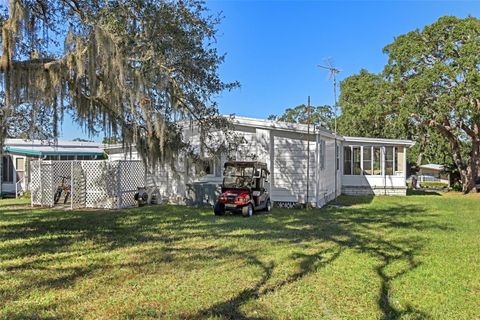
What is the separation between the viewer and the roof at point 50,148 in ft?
59.9

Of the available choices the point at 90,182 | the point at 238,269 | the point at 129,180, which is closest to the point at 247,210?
the point at 129,180

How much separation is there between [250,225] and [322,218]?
2379mm

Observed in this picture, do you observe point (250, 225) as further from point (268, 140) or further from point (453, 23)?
point (453, 23)

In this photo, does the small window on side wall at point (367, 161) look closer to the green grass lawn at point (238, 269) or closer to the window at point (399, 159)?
the window at point (399, 159)

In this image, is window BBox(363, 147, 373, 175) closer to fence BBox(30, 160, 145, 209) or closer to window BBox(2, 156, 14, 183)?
fence BBox(30, 160, 145, 209)

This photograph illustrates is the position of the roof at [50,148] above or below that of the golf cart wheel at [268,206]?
above

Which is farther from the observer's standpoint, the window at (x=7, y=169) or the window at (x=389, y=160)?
the window at (x=389, y=160)

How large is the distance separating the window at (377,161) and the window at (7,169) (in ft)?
55.6

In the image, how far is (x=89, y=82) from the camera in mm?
7496

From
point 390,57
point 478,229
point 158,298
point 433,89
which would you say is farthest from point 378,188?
point 158,298

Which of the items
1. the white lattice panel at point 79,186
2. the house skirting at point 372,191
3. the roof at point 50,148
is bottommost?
the house skirting at point 372,191

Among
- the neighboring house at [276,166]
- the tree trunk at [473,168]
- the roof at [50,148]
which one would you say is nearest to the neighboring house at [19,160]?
the roof at [50,148]

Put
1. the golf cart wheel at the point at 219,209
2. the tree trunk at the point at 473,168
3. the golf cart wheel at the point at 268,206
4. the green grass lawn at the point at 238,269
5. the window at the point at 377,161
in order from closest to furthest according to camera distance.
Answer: the green grass lawn at the point at 238,269 < the golf cart wheel at the point at 219,209 < the golf cart wheel at the point at 268,206 < the window at the point at 377,161 < the tree trunk at the point at 473,168

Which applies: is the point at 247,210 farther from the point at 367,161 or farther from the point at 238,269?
the point at 367,161
